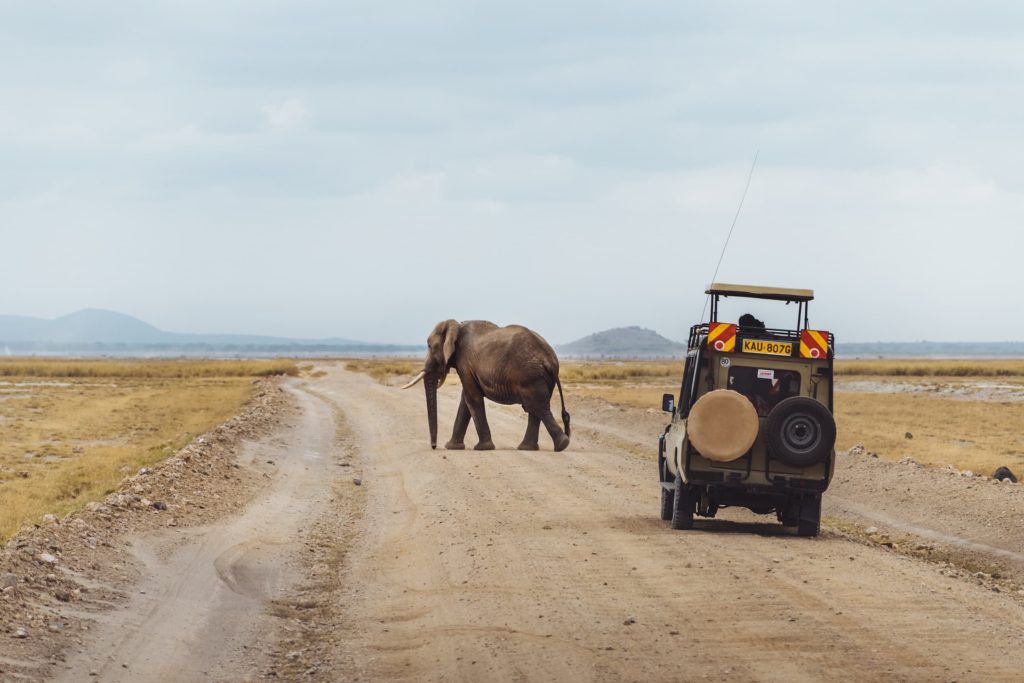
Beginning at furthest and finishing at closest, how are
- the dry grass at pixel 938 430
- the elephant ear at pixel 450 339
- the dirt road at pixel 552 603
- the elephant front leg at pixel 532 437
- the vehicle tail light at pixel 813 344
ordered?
the dry grass at pixel 938 430 < the elephant ear at pixel 450 339 < the elephant front leg at pixel 532 437 < the vehicle tail light at pixel 813 344 < the dirt road at pixel 552 603

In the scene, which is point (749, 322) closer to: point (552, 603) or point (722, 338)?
point (722, 338)

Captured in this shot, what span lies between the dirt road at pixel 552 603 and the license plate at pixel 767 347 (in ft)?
7.31

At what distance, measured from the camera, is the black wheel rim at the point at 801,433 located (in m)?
13.9

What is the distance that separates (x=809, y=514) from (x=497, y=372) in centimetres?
1130

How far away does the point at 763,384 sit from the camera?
1480 centimetres

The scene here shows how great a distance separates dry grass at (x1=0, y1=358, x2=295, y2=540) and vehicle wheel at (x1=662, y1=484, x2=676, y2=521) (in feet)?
27.5

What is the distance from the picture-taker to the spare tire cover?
13836mm

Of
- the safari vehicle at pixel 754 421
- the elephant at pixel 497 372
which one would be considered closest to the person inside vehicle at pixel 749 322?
the safari vehicle at pixel 754 421

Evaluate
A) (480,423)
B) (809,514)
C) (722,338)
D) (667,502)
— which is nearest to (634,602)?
(809,514)

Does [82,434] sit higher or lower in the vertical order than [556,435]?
lower

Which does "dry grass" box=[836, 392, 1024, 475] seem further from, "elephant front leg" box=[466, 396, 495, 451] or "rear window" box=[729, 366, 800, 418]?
"rear window" box=[729, 366, 800, 418]

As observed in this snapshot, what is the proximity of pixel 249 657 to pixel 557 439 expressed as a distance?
1592cm

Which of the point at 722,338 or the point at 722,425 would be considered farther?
the point at 722,338

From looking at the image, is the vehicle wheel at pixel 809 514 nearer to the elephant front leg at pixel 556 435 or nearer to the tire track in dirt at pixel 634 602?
the tire track in dirt at pixel 634 602
